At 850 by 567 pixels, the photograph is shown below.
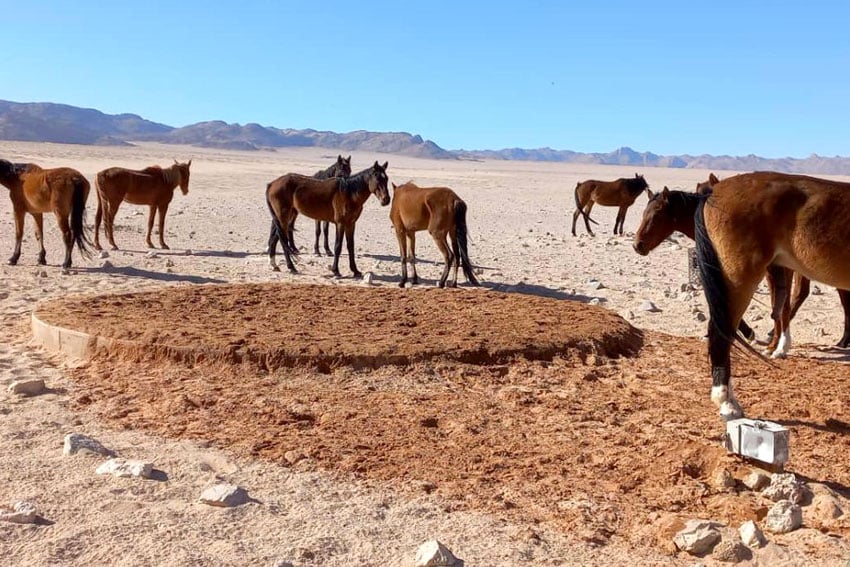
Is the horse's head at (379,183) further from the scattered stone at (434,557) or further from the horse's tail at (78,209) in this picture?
the scattered stone at (434,557)

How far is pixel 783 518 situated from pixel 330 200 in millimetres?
10822

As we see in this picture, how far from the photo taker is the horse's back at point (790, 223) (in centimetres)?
A: 587

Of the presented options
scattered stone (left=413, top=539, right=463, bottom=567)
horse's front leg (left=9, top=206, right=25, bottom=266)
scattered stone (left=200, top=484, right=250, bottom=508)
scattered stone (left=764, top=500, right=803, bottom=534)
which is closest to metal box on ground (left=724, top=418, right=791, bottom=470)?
scattered stone (left=764, top=500, right=803, bottom=534)

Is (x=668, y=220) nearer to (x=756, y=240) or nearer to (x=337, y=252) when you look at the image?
(x=756, y=240)

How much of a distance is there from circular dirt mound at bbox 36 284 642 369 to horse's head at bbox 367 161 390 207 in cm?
339

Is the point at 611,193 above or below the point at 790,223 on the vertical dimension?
below

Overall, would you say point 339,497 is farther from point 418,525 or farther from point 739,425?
point 739,425

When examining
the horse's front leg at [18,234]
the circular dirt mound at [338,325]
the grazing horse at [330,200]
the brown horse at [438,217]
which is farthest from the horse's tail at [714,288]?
the horse's front leg at [18,234]

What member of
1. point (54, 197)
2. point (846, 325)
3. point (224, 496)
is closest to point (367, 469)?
point (224, 496)

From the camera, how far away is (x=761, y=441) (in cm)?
485

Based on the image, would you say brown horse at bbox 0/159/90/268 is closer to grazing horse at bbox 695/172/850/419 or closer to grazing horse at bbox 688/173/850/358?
grazing horse at bbox 688/173/850/358

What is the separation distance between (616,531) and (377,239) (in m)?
15.9

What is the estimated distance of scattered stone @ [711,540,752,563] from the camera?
13.1 ft

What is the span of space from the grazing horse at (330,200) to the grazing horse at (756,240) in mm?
7906
